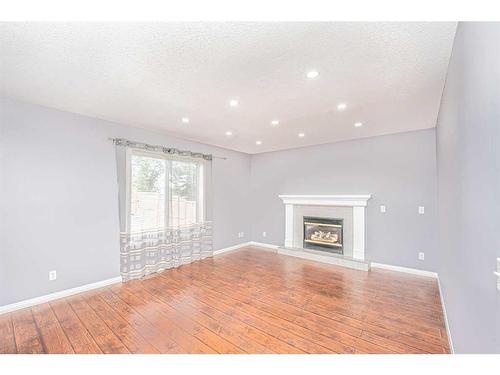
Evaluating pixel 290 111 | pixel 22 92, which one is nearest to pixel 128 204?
pixel 22 92

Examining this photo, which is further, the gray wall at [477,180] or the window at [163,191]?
the window at [163,191]

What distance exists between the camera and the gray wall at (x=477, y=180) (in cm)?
91

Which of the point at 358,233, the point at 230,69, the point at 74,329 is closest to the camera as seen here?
the point at 230,69

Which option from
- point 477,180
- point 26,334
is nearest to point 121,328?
point 26,334

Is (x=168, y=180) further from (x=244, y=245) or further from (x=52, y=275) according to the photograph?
(x=244, y=245)

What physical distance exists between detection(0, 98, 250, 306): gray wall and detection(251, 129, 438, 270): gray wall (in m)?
3.73

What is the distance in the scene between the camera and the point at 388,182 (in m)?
4.21

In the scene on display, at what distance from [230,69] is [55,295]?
359cm

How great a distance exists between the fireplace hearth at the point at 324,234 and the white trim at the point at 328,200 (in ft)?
1.17

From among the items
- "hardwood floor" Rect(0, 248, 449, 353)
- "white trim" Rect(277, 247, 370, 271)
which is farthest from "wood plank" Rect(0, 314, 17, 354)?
"white trim" Rect(277, 247, 370, 271)

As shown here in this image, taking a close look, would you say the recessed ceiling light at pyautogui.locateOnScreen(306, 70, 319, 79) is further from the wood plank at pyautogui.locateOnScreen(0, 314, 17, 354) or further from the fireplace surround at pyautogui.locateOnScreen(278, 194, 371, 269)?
the wood plank at pyautogui.locateOnScreen(0, 314, 17, 354)

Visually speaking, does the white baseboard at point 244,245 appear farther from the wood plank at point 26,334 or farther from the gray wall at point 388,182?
the wood plank at point 26,334

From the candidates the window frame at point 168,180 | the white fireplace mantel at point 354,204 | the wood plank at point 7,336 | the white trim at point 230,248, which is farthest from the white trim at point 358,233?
the wood plank at point 7,336

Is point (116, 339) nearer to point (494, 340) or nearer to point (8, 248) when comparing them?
point (8, 248)
